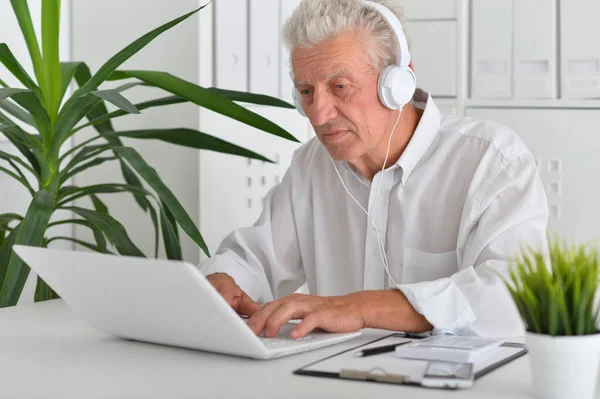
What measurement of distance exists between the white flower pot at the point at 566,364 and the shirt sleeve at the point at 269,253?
0.80 metres

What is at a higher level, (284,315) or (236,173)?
(236,173)

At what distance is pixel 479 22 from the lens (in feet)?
8.12

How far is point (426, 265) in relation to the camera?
1646mm

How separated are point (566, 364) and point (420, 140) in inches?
A: 33.4

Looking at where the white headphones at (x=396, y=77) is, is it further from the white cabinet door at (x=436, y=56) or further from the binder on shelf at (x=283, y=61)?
the white cabinet door at (x=436, y=56)

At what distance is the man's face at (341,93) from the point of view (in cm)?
157

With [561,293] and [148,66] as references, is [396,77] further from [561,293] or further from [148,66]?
[148,66]

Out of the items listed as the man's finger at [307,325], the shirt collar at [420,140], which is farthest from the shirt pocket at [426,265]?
the man's finger at [307,325]

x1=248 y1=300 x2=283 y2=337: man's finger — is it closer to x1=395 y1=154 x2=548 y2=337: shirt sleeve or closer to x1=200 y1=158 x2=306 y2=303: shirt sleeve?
x1=395 y1=154 x2=548 y2=337: shirt sleeve

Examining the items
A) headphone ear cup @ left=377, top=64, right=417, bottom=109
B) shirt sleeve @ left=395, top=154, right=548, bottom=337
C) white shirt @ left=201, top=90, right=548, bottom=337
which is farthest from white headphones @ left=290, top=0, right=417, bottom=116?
shirt sleeve @ left=395, top=154, right=548, bottom=337

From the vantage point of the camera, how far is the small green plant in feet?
2.86

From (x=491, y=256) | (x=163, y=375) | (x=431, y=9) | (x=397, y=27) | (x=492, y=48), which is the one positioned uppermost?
(x=431, y=9)

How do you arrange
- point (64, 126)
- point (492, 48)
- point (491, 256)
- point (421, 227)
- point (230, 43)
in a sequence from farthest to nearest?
point (492, 48) < point (230, 43) < point (64, 126) < point (421, 227) < point (491, 256)

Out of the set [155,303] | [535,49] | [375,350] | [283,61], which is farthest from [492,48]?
[155,303]
